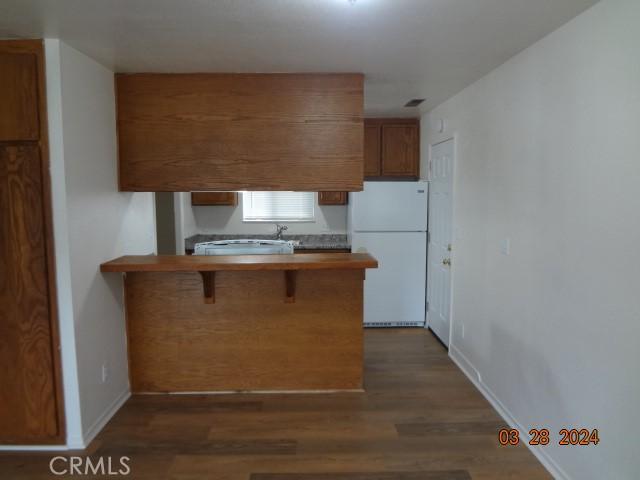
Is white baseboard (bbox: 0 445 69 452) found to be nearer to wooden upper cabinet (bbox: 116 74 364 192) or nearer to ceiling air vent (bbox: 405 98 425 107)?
wooden upper cabinet (bbox: 116 74 364 192)

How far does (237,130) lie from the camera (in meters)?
3.11

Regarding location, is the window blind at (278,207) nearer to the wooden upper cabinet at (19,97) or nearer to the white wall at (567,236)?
the white wall at (567,236)

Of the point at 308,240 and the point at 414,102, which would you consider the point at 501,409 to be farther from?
the point at 308,240

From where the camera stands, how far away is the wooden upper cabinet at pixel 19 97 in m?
2.39

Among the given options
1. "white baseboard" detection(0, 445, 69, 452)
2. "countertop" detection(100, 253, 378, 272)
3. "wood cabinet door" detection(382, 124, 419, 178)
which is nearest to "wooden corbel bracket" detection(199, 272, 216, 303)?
"countertop" detection(100, 253, 378, 272)

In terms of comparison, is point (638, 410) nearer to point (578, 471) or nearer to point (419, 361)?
point (578, 471)

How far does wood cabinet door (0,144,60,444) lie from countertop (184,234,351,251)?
8.16ft

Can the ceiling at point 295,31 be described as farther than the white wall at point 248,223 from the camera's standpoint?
No

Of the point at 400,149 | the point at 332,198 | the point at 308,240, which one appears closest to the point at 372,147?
the point at 400,149

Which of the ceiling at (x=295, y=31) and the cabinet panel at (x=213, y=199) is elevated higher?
the ceiling at (x=295, y=31)

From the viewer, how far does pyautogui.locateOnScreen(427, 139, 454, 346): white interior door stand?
4109 mm

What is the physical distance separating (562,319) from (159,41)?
2578 mm

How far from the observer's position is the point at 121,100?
3.11 meters
